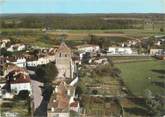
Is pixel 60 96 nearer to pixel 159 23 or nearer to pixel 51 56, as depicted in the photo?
pixel 51 56

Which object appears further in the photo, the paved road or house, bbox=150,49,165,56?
the paved road

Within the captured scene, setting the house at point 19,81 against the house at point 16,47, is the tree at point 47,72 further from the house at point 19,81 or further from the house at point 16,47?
the house at point 16,47

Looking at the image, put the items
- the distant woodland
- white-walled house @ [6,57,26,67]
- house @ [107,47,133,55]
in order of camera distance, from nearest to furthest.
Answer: the distant woodland < house @ [107,47,133,55] < white-walled house @ [6,57,26,67]

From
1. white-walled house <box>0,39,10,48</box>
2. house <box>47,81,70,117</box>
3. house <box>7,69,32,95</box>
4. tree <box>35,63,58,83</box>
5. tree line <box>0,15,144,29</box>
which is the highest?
tree line <box>0,15,144,29</box>

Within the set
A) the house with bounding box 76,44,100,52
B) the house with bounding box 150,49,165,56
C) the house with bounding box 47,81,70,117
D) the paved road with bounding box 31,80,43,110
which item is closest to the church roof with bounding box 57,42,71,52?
the house with bounding box 76,44,100,52

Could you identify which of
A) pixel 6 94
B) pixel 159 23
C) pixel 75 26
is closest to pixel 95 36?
pixel 75 26

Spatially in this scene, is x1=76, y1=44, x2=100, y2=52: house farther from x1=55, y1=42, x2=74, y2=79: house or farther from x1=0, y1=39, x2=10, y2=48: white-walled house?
x1=0, y1=39, x2=10, y2=48: white-walled house

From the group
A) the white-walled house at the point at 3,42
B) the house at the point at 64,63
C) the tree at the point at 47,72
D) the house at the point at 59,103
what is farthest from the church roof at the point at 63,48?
the white-walled house at the point at 3,42

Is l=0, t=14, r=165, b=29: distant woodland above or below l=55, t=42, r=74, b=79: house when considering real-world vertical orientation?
above
